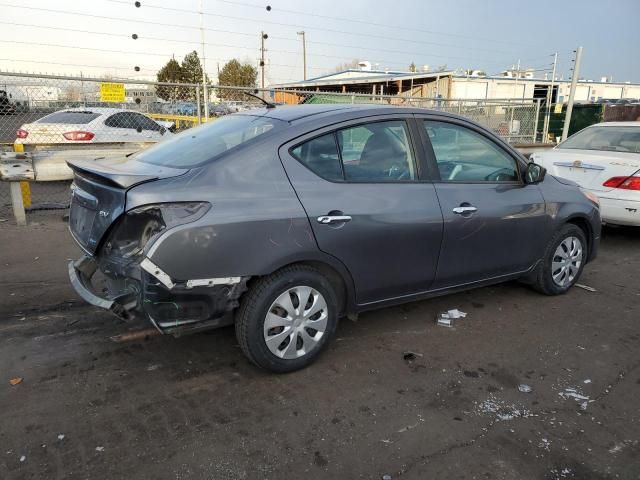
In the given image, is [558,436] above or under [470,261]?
under

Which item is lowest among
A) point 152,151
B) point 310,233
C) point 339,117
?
point 310,233

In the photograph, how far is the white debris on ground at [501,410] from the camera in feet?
9.41

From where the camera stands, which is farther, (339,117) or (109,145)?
(109,145)

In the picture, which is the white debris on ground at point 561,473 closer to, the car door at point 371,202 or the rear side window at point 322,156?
the car door at point 371,202

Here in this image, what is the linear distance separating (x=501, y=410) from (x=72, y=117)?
9.40 meters

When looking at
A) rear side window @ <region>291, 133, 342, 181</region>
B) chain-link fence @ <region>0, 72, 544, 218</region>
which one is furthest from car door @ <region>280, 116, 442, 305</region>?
chain-link fence @ <region>0, 72, 544, 218</region>

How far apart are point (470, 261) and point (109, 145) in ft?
20.8

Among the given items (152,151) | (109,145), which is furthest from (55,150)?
(152,151)

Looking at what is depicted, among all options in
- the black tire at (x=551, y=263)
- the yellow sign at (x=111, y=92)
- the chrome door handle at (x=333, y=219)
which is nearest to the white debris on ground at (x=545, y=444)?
the chrome door handle at (x=333, y=219)

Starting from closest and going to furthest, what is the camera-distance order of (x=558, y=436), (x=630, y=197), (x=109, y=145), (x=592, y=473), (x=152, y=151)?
(x=592, y=473) → (x=558, y=436) → (x=152, y=151) → (x=630, y=197) → (x=109, y=145)

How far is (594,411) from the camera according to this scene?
2938 mm

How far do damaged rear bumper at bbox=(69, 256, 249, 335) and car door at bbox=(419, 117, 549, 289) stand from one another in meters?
1.70

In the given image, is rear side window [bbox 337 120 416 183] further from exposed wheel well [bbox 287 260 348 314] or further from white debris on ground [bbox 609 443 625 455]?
white debris on ground [bbox 609 443 625 455]

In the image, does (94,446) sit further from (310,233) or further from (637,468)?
(637,468)
